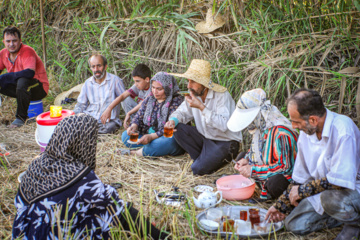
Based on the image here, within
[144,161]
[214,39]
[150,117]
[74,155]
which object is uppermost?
[214,39]

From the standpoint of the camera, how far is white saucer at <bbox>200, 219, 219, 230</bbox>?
2.86m

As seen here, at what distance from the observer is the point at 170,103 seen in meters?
4.79

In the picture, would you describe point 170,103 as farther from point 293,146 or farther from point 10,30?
point 10,30

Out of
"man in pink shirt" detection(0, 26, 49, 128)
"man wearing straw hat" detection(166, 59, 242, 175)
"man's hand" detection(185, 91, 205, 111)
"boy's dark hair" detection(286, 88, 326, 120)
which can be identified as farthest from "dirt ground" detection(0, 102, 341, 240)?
"boy's dark hair" detection(286, 88, 326, 120)

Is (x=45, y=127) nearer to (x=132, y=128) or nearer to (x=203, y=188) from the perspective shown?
(x=132, y=128)

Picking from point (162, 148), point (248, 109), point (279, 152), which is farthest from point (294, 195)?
point (162, 148)

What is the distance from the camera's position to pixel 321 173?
2.77 meters

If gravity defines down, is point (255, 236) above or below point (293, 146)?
below

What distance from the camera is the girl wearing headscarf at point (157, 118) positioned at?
15.1 ft

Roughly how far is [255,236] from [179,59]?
355 cm

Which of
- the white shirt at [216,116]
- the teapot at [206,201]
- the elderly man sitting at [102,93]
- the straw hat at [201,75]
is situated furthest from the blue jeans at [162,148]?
the teapot at [206,201]

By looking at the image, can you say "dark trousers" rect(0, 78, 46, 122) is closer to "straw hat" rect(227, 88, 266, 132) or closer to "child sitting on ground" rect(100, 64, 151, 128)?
"child sitting on ground" rect(100, 64, 151, 128)

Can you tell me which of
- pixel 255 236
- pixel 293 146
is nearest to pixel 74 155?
pixel 255 236

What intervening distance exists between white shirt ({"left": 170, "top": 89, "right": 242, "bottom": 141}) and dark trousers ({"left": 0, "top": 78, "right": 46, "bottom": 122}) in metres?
2.88
